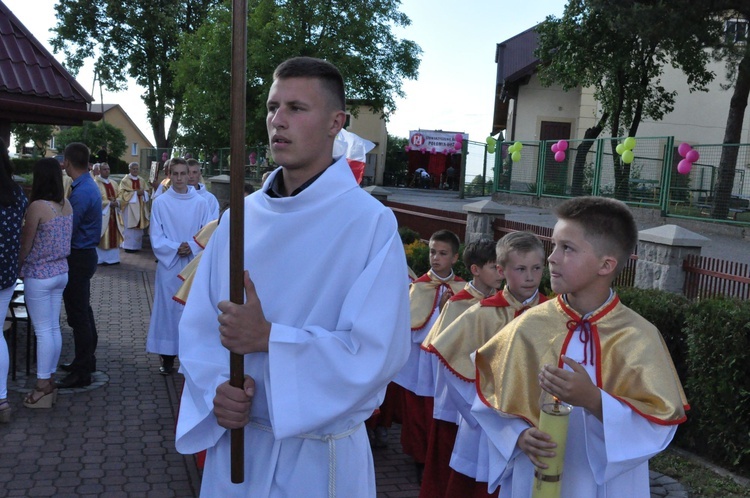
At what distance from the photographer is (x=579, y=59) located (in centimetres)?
1956

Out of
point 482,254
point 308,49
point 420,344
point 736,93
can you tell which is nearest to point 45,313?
point 420,344

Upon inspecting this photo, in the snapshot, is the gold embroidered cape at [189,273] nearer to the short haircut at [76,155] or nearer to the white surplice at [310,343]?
the short haircut at [76,155]

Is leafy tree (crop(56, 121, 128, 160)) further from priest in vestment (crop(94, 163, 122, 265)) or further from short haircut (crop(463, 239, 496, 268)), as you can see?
short haircut (crop(463, 239, 496, 268))

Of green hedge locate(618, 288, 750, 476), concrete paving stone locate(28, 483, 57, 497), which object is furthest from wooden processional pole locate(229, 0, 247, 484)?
green hedge locate(618, 288, 750, 476)

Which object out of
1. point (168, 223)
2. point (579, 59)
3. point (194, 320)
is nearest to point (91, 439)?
point (168, 223)

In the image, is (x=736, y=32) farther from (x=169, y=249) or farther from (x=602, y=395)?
(x=602, y=395)

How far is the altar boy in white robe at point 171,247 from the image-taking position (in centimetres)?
774

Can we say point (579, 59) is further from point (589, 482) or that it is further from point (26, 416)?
point (589, 482)

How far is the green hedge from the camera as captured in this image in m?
5.02

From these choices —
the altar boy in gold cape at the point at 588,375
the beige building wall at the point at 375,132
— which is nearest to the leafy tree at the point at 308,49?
the beige building wall at the point at 375,132

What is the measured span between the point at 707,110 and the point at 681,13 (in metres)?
9.11

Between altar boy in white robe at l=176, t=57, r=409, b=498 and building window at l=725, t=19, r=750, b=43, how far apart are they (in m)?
15.7

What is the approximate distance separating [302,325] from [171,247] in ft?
18.8

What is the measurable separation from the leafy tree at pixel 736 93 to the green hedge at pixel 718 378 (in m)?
10.0
